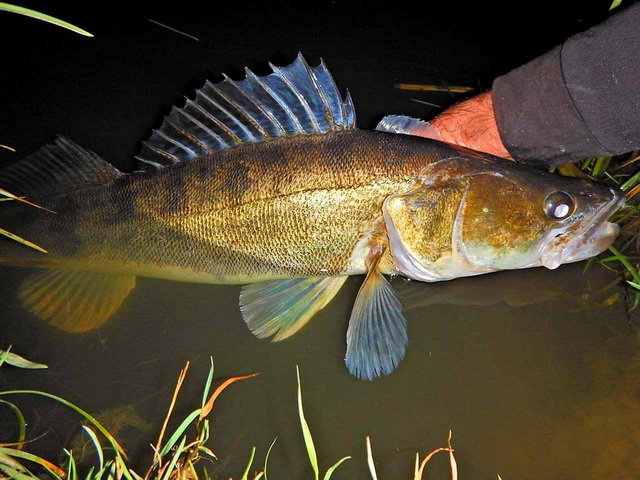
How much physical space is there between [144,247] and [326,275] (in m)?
0.97

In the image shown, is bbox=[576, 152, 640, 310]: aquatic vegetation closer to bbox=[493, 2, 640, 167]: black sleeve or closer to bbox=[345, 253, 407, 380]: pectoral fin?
bbox=[493, 2, 640, 167]: black sleeve

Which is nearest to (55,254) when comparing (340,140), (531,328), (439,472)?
(340,140)

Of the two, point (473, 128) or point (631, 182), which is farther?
point (631, 182)

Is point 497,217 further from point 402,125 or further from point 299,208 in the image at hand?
point 299,208

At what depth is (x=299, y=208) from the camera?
2.66 meters

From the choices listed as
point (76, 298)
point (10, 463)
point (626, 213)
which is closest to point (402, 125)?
point (626, 213)

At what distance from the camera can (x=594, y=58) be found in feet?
7.88

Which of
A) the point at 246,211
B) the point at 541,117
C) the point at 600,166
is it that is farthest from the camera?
the point at 600,166

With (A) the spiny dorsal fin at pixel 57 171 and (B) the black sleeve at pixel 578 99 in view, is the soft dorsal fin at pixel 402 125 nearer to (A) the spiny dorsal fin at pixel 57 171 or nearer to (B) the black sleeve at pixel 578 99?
(B) the black sleeve at pixel 578 99

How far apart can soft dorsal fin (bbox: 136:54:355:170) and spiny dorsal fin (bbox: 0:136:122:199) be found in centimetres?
36

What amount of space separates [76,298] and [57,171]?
73 cm

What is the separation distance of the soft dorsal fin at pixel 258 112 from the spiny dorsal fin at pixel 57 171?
362mm

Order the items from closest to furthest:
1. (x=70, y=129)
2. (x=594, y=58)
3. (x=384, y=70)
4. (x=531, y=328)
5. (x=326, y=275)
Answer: (x=594, y=58) < (x=326, y=275) < (x=531, y=328) < (x=70, y=129) < (x=384, y=70)

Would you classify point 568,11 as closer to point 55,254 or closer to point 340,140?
point 340,140
